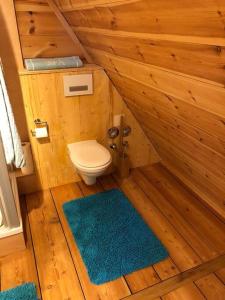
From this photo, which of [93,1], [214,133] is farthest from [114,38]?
[214,133]

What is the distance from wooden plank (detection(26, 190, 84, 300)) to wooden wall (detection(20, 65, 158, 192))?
1.00 feet

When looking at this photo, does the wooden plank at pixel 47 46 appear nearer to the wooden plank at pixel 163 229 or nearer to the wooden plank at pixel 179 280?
the wooden plank at pixel 163 229

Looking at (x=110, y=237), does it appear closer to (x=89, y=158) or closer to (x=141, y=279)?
(x=141, y=279)

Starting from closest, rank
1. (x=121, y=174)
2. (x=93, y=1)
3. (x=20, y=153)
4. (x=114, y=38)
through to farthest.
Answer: (x=93, y=1) → (x=114, y=38) → (x=20, y=153) → (x=121, y=174)

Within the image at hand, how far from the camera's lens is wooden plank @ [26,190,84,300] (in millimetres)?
1586

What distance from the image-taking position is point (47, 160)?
7.88 feet

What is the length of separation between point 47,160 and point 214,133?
1655 mm

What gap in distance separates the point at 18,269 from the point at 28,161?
37.3 inches

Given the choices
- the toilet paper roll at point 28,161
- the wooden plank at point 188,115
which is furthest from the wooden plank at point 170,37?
the toilet paper roll at point 28,161

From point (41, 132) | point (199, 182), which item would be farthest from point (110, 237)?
point (41, 132)

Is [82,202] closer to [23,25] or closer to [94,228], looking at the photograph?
[94,228]

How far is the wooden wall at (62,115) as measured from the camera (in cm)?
210

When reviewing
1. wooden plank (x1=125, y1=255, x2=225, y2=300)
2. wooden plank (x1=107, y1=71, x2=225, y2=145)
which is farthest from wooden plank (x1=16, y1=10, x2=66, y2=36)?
wooden plank (x1=125, y1=255, x2=225, y2=300)

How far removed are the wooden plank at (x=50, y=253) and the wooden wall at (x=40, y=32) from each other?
1.42 metres
